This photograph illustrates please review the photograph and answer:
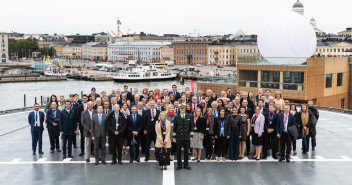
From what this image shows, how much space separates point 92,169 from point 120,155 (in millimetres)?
858

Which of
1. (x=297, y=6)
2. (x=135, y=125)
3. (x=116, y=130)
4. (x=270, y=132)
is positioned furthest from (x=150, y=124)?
(x=297, y=6)

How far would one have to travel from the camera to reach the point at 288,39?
30.1 meters

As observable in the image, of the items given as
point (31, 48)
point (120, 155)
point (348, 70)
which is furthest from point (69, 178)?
point (31, 48)

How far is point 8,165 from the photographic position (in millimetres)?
10656

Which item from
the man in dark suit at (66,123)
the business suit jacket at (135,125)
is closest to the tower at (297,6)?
the business suit jacket at (135,125)

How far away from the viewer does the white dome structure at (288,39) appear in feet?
98.6

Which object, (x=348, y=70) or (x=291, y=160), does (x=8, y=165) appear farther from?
(x=348, y=70)

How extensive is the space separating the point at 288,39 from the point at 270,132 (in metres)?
20.7

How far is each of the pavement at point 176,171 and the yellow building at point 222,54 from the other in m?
114

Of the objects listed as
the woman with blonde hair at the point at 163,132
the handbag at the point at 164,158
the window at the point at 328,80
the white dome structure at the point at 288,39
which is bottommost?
the handbag at the point at 164,158

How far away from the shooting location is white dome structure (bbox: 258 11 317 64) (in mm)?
30062

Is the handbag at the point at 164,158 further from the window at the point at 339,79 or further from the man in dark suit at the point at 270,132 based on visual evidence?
the window at the point at 339,79

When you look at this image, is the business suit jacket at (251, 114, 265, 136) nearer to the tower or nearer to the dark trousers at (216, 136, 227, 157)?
the dark trousers at (216, 136, 227, 157)

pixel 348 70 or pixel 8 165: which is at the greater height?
pixel 348 70
